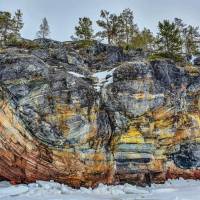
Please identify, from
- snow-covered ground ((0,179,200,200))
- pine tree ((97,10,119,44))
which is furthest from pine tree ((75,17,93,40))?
snow-covered ground ((0,179,200,200))

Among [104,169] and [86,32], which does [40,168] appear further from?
[86,32]

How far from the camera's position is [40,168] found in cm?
2320

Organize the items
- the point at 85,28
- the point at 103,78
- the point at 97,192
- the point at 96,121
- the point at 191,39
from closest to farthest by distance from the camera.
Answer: the point at 97,192, the point at 96,121, the point at 103,78, the point at 85,28, the point at 191,39

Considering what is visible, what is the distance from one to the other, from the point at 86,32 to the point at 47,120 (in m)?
20.5

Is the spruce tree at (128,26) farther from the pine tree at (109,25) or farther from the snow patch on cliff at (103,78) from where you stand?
the snow patch on cliff at (103,78)

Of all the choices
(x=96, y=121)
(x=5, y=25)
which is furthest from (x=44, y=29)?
(x=96, y=121)

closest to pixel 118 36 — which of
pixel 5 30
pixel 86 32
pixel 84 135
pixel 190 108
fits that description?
pixel 86 32

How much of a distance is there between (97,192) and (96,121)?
4.85m

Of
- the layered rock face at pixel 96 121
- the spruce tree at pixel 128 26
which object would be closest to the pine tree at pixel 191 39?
the spruce tree at pixel 128 26

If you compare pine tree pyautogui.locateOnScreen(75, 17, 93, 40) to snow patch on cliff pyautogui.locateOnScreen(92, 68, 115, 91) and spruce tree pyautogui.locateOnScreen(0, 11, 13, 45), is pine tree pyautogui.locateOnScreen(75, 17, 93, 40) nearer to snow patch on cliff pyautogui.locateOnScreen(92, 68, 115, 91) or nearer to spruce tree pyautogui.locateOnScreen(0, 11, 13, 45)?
spruce tree pyautogui.locateOnScreen(0, 11, 13, 45)

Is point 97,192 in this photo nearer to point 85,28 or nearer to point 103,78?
point 103,78

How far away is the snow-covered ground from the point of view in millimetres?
20156

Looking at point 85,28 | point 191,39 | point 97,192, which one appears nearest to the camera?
point 97,192

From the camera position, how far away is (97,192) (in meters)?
22.5
